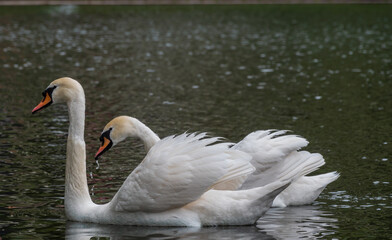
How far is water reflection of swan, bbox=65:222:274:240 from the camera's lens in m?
10.2

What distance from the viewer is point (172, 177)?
34.0 feet

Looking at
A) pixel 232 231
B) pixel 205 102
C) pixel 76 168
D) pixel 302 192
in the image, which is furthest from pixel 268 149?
pixel 205 102

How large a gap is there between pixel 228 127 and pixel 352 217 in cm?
823

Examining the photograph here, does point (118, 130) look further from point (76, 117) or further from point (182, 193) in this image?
point (182, 193)

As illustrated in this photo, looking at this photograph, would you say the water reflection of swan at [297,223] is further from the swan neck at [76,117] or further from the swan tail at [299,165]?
the swan neck at [76,117]

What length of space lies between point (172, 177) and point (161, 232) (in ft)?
2.38

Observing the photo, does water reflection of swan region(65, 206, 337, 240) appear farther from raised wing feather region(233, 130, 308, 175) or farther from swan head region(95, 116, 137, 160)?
swan head region(95, 116, 137, 160)

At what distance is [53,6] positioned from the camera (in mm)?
83875

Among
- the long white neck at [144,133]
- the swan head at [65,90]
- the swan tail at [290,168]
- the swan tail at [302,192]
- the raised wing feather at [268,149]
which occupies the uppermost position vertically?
the swan head at [65,90]

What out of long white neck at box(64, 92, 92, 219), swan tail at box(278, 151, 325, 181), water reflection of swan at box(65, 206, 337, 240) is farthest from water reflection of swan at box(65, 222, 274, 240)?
swan tail at box(278, 151, 325, 181)

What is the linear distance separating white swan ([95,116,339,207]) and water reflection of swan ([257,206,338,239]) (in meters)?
0.24

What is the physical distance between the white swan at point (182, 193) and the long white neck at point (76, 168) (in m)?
0.01

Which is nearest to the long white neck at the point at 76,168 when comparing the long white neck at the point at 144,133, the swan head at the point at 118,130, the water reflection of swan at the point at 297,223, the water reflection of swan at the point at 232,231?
the water reflection of swan at the point at 232,231

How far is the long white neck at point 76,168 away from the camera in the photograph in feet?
36.2
